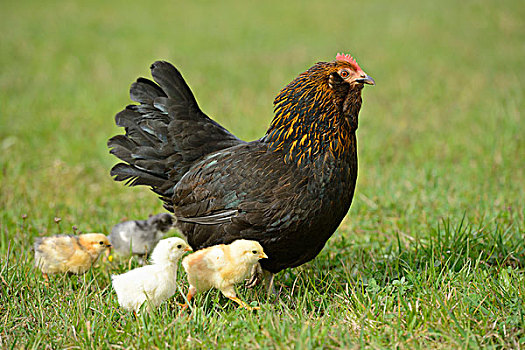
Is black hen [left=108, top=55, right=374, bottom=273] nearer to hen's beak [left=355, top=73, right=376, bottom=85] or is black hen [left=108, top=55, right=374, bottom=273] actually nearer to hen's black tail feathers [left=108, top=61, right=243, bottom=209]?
hen's beak [left=355, top=73, right=376, bottom=85]

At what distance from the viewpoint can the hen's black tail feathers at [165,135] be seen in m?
4.14

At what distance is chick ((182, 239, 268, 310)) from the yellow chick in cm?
105

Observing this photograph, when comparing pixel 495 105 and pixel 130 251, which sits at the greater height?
pixel 495 105

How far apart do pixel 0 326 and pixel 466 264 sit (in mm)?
3134

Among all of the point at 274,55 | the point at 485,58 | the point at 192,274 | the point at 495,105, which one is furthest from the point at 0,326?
the point at 485,58

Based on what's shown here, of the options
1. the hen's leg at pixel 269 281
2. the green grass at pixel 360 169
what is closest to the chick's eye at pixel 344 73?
the green grass at pixel 360 169

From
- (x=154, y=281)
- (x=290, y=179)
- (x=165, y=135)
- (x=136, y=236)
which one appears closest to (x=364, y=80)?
(x=290, y=179)

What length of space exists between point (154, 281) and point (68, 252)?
3.36 ft

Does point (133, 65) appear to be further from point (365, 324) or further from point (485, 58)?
point (365, 324)

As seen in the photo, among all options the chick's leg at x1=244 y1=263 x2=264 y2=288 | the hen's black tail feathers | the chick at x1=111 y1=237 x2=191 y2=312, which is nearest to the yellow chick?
the hen's black tail feathers

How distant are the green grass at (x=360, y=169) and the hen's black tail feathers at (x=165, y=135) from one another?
85cm

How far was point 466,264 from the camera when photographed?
3.76m

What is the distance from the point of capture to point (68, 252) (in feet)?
13.4

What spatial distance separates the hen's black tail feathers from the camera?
163 inches
